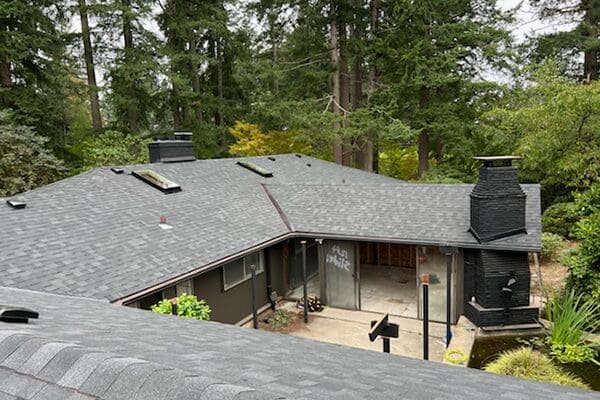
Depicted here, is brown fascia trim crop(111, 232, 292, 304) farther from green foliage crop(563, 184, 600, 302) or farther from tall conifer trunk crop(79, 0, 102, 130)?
tall conifer trunk crop(79, 0, 102, 130)

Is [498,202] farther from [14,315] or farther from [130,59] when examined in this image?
[130,59]

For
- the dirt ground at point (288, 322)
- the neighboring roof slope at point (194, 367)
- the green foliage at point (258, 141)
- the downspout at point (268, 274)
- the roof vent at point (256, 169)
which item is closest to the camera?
the neighboring roof slope at point (194, 367)

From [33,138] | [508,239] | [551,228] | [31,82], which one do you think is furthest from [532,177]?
[31,82]

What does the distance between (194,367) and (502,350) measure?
8177mm

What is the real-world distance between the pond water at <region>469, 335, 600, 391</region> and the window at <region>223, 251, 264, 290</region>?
5.54 m

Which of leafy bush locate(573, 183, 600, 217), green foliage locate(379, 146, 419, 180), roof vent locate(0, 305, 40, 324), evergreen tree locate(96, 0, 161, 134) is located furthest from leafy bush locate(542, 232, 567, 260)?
evergreen tree locate(96, 0, 161, 134)

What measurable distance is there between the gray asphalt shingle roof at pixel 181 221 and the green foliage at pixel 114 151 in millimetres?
5731

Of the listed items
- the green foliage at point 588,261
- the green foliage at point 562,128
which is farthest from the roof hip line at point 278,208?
the green foliage at point 562,128

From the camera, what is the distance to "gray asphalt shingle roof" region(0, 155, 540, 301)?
684 centimetres

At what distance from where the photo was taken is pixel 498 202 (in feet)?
30.9

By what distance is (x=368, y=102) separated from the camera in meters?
21.0

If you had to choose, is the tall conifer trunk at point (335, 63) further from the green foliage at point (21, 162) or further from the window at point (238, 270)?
the green foliage at point (21, 162)

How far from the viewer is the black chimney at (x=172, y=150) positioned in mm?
13531

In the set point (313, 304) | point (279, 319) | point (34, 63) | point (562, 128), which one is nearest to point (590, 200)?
point (562, 128)
